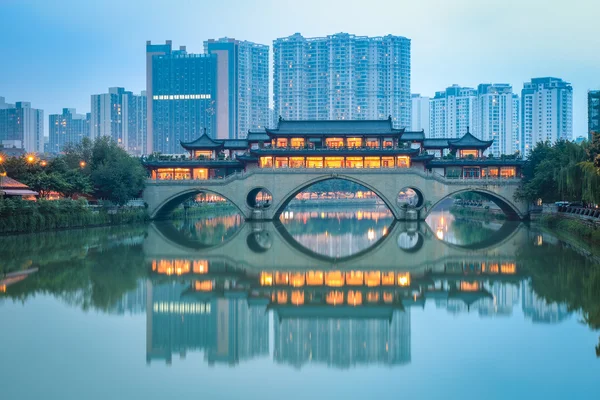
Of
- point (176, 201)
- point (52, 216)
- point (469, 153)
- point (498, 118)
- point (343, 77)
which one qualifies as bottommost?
point (52, 216)

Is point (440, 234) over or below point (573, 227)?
below

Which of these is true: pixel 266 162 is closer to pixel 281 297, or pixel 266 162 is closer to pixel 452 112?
pixel 281 297

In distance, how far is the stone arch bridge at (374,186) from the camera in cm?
4784

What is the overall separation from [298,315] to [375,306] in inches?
87.5

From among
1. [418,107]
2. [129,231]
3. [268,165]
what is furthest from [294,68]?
[129,231]

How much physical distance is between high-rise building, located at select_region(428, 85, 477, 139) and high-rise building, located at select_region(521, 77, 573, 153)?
499 inches

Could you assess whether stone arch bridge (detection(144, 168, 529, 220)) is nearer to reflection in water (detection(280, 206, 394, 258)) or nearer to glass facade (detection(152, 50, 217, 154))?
reflection in water (detection(280, 206, 394, 258))

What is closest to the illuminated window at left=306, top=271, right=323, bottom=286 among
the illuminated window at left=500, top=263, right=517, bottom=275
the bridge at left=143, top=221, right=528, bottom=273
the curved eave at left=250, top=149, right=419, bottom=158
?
the bridge at left=143, top=221, right=528, bottom=273

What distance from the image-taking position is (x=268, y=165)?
49.6 metres

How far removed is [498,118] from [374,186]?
4002 inches

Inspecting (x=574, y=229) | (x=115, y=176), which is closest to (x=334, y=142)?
(x=115, y=176)

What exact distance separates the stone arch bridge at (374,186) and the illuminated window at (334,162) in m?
1.39

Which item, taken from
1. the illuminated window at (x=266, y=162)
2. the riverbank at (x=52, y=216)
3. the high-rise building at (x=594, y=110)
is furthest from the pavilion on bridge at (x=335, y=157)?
the high-rise building at (x=594, y=110)

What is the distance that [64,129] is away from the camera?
17275 centimetres
